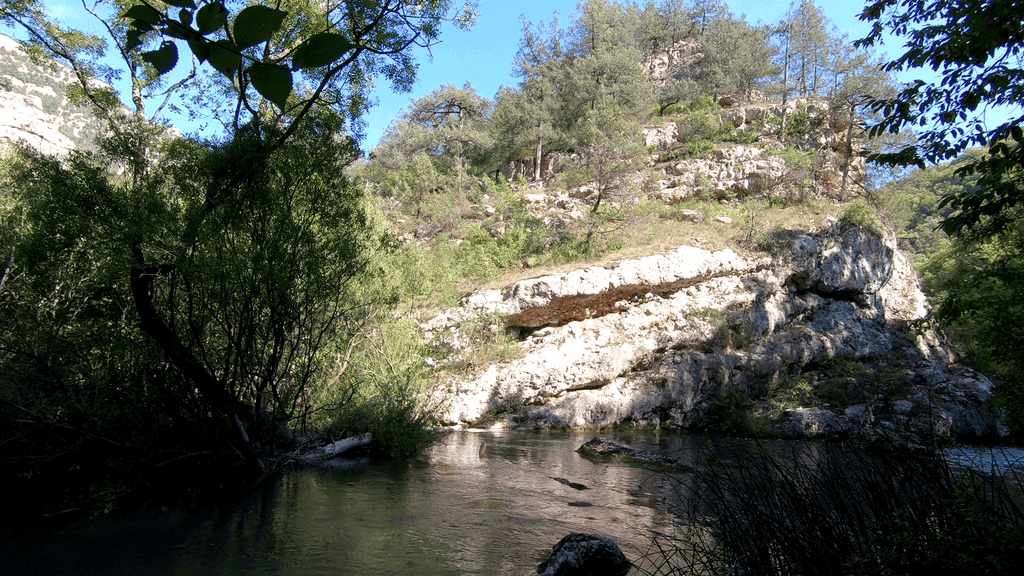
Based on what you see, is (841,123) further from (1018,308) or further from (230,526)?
(230,526)

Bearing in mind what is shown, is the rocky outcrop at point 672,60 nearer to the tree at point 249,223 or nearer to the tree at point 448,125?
the tree at point 448,125

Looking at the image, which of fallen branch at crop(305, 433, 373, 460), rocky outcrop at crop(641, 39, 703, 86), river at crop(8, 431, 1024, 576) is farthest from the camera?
rocky outcrop at crop(641, 39, 703, 86)

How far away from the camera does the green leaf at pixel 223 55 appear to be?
0.99 metres

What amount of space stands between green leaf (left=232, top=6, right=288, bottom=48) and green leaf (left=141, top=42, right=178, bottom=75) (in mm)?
260

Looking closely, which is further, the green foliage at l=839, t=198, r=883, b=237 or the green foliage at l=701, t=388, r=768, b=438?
the green foliage at l=839, t=198, r=883, b=237

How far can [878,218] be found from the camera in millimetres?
27750

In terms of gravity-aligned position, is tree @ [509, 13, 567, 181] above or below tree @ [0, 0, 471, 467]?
above

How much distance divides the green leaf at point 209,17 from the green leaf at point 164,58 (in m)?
0.11

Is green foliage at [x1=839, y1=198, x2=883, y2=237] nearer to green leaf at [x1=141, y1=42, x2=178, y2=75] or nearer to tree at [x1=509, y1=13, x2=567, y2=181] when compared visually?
tree at [x1=509, y1=13, x2=567, y2=181]

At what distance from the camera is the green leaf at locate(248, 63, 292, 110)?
3.21ft

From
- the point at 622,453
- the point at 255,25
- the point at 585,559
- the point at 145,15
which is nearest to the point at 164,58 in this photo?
the point at 145,15

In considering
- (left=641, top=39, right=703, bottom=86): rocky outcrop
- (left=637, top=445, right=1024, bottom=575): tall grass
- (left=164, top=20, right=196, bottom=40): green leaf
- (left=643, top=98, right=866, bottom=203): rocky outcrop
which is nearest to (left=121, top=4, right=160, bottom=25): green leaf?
(left=164, top=20, right=196, bottom=40): green leaf

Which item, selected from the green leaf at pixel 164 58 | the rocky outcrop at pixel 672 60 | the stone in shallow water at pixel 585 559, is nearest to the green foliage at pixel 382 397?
the stone in shallow water at pixel 585 559

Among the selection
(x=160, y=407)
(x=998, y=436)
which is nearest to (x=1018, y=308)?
(x=160, y=407)
